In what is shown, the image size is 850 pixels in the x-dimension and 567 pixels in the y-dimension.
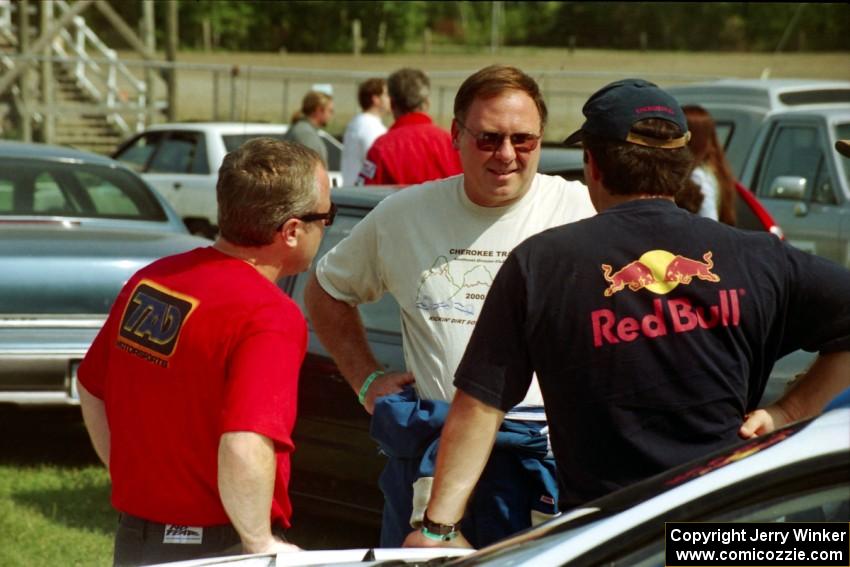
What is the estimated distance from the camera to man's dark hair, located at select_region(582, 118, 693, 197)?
2953 millimetres

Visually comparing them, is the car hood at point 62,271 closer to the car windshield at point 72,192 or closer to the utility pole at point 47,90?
the car windshield at point 72,192

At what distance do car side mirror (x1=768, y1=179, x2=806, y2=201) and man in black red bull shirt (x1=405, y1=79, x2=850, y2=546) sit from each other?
7620 millimetres

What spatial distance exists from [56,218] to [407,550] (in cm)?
586

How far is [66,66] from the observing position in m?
27.0

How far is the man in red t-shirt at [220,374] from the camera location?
298cm

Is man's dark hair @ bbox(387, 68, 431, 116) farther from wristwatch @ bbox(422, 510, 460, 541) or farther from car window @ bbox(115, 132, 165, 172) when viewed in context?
car window @ bbox(115, 132, 165, 172)

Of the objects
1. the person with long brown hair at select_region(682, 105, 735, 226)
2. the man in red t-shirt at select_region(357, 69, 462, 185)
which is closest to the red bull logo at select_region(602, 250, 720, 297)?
the person with long brown hair at select_region(682, 105, 735, 226)

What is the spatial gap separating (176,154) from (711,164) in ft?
31.8

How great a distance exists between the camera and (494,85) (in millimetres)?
3770

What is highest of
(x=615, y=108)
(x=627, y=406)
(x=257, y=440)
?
(x=615, y=108)

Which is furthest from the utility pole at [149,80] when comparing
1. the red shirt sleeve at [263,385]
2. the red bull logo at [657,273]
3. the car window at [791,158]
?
the red bull logo at [657,273]

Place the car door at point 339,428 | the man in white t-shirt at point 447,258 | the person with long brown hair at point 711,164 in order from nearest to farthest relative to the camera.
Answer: the man in white t-shirt at point 447,258 < the car door at point 339,428 < the person with long brown hair at point 711,164

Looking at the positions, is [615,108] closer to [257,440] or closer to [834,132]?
[257,440]

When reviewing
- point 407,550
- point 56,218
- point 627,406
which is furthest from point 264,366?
point 56,218
